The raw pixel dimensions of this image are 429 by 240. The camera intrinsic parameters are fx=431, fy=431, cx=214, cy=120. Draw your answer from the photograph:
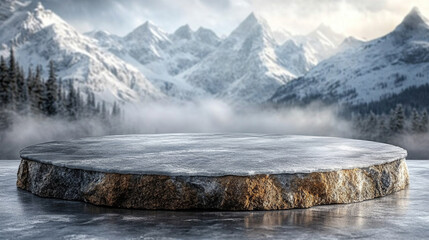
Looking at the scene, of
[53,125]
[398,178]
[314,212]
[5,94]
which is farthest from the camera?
[53,125]

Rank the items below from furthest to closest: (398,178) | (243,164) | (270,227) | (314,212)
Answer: (398,178) → (243,164) → (314,212) → (270,227)

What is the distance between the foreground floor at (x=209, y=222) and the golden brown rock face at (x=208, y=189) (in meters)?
0.31

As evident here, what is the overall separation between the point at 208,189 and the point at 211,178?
0.32 m

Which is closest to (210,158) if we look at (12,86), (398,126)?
(398,126)

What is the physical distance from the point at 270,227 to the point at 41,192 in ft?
23.8

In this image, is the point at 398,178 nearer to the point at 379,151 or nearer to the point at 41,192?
the point at 379,151

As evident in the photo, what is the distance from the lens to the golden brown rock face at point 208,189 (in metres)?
10.9

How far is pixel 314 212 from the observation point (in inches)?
433

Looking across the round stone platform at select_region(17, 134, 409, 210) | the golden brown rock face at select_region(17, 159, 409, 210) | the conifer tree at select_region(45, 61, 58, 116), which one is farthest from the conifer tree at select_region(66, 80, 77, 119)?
the golden brown rock face at select_region(17, 159, 409, 210)

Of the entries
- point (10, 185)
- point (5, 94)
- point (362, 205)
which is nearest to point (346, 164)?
point (362, 205)

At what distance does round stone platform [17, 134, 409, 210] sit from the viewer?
35.9ft

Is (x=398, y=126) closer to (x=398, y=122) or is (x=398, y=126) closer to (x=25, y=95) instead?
(x=398, y=122)

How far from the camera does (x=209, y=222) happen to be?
9.84 metres

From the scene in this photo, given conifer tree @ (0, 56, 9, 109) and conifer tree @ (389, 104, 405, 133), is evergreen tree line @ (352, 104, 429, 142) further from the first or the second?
conifer tree @ (0, 56, 9, 109)
